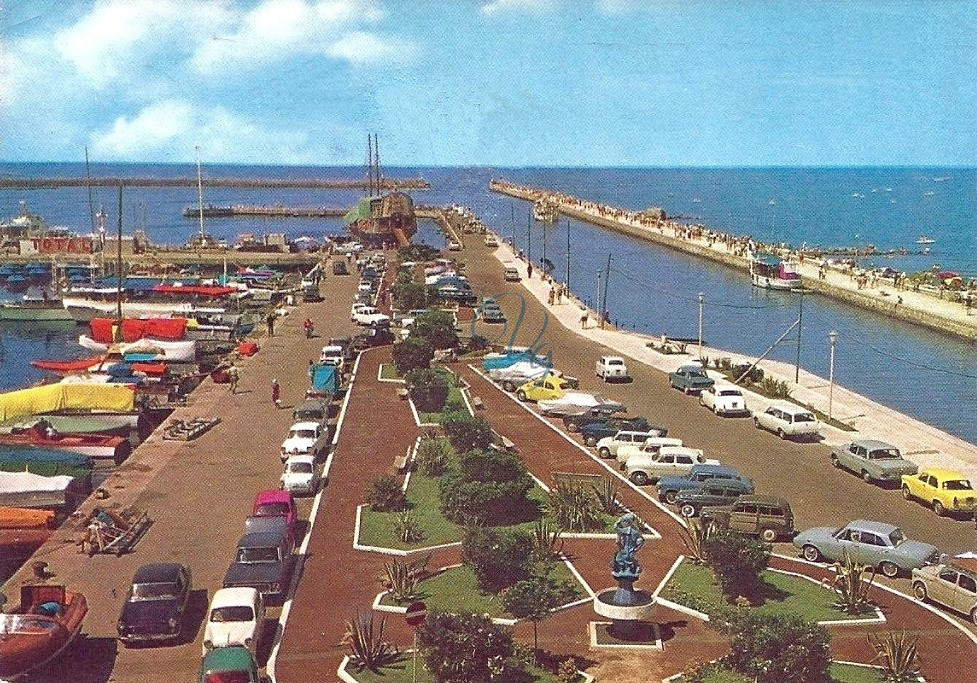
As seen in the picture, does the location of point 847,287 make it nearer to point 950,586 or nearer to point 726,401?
point 726,401

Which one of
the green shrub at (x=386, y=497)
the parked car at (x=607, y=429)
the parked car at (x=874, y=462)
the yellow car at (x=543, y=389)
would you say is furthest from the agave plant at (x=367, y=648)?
the yellow car at (x=543, y=389)

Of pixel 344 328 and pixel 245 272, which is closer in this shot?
pixel 344 328

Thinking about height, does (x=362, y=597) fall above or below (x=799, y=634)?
below

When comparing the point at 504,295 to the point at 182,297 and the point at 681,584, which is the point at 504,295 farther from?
the point at 681,584

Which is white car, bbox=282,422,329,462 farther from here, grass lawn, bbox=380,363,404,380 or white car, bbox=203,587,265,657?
white car, bbox=203,587,265,657

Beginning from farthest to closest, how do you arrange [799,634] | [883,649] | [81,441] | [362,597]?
[81,441] → [362,597] → [883,649] → [799,634]

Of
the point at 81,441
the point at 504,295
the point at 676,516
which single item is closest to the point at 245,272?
the point at 504,295

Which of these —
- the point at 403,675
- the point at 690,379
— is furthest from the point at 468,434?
Result: the point at 690,379
